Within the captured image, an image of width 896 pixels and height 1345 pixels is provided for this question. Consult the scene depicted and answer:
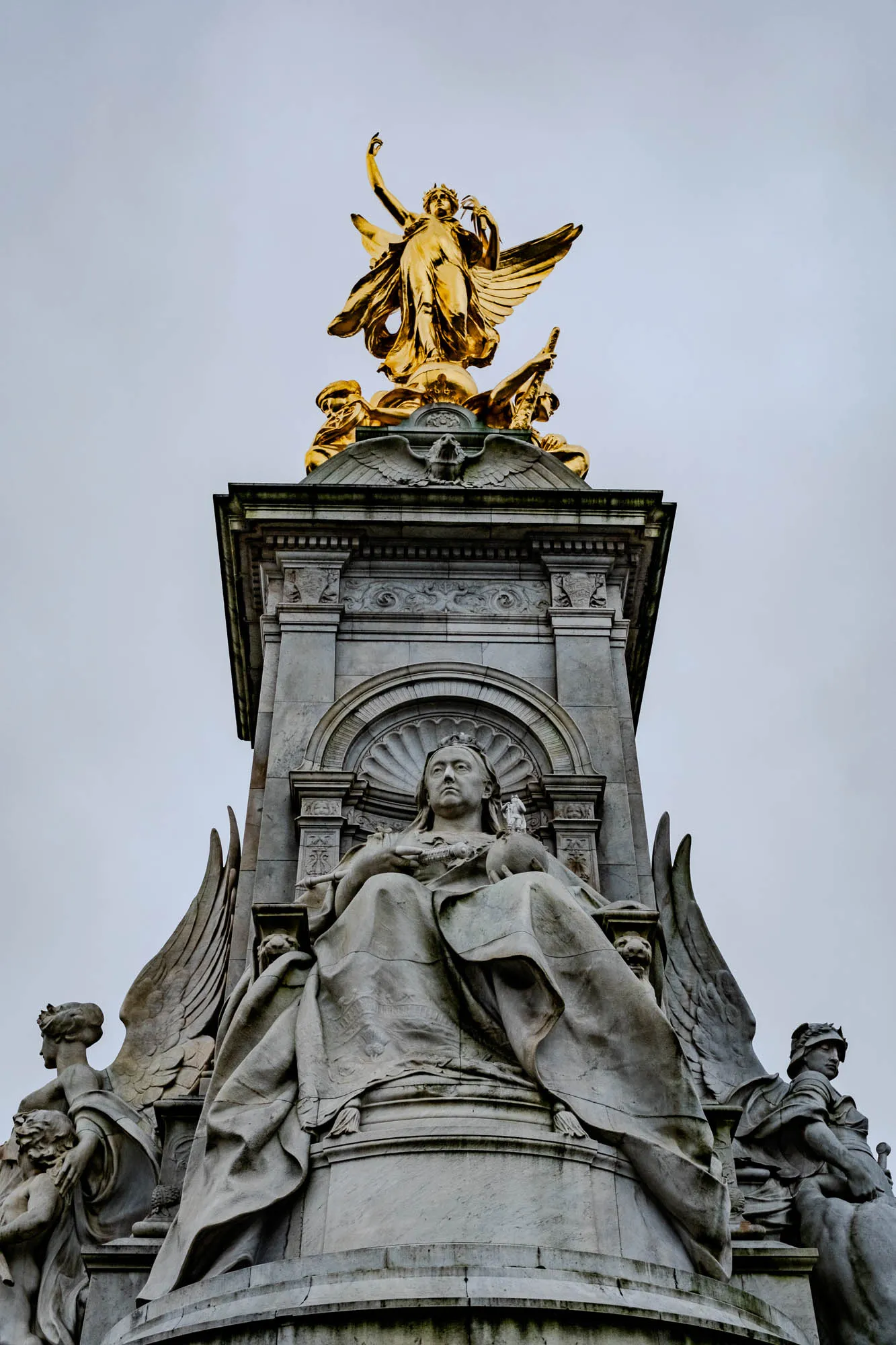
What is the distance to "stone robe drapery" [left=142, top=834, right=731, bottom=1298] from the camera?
10.4 m

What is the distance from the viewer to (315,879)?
41.0 feet

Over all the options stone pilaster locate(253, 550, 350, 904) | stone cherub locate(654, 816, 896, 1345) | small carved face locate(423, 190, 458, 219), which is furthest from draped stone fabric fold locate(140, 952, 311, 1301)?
small carved face locate(423, 190, 458, 219)

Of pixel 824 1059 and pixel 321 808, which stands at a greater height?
pixel 321 808

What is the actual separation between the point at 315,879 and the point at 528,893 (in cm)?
186

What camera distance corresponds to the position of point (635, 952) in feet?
40.2

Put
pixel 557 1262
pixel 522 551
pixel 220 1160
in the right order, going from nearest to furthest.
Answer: pixel 557 1262
pixel 220 1160
pixel 522 551

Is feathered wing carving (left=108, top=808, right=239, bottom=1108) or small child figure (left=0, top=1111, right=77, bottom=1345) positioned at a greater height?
feathered wing carving (left=108, top=808, right=239, bottom=1108)

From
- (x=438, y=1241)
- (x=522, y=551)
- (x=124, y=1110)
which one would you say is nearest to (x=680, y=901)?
(x=522, y=551)

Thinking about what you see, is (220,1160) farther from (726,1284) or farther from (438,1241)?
(726,1284)

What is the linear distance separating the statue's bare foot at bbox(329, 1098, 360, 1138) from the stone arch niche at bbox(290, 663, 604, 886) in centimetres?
371

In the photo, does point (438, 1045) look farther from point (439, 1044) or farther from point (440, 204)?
point (440, 204)

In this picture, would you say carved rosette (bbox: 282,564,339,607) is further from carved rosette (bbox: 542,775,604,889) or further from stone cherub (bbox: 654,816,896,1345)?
stone cherub (bbox: 654,816,896,1345)

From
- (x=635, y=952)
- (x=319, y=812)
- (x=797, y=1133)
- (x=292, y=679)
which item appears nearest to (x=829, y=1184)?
(x=797, y=1133)

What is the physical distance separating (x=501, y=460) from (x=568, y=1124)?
8757 mm
